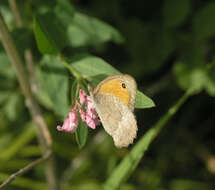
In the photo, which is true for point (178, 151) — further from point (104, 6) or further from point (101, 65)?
point (101, 65)

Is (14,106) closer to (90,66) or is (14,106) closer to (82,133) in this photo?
(90,66)

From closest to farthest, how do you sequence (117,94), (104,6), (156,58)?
1. (117,94)
2. (156,58)
3. (104,6)

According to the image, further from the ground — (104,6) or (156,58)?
(104,6)

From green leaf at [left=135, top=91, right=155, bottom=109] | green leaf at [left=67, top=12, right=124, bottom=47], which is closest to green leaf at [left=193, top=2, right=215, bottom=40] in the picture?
green leaf at [left=67, top=12, right=124, bottom=47]

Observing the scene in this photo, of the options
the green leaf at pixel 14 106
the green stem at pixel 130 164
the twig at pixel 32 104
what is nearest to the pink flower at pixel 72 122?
the green stem at pixel 130 164

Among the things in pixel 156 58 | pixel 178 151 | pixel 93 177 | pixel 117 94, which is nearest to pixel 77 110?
pixel 117 94

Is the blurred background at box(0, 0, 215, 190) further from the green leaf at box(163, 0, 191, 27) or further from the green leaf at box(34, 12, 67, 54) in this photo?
the green leaf at box(34, 12, 67, 54)

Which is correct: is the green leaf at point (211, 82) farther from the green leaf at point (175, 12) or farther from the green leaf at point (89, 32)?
the green leaf at point (89, 32)
